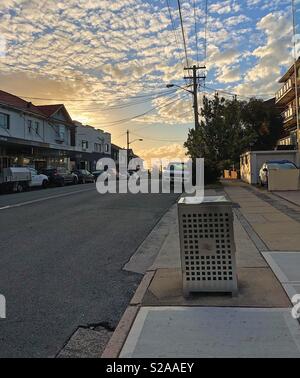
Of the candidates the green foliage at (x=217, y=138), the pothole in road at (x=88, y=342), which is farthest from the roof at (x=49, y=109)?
the pothole in road at (x=88, y=342)

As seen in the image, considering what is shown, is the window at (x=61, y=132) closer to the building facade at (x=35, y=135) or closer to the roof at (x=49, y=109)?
the building facade at (x=35, y=135)

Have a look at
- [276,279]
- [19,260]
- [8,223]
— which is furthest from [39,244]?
[276,279]

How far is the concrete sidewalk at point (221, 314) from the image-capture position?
419 cm

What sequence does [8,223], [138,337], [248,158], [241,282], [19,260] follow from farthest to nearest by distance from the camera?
[248,158] < [8,223] < [19,260] < [241,282] < [138,337]

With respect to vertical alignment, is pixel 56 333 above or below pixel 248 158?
below

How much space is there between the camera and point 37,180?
33.2m

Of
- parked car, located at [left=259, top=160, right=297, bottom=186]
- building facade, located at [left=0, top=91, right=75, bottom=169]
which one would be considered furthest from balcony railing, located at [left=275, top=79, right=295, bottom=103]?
parked car, located at [left=259, top=160, right=297, bottom=186]

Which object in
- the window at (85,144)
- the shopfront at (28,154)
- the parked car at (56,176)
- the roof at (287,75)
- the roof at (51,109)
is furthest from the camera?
the window at (85,144)

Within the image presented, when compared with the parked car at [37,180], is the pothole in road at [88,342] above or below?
below

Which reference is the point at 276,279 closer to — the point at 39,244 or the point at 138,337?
the point at 138,337

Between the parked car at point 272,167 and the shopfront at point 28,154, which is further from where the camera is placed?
the shopfront at point 28,154

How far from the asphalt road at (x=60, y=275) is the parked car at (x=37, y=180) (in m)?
18.4

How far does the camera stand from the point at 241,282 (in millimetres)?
6215
